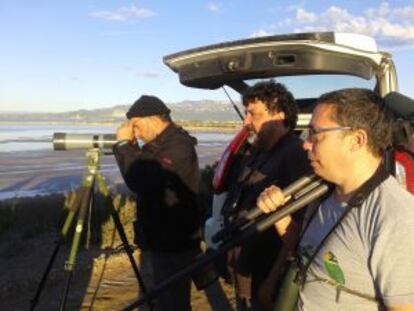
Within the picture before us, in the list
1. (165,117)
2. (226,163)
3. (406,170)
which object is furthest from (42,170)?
(406,170)

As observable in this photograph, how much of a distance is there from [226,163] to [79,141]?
41.8 inches

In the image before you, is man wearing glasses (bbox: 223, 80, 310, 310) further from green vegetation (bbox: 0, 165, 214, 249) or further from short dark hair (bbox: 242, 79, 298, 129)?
green vegetation (bbox: 0, 165, 214, 249)

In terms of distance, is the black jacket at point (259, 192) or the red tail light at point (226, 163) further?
the red tail light at point (226, 163)

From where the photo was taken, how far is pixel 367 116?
82.0 inches

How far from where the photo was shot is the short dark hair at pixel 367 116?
6.81 feet

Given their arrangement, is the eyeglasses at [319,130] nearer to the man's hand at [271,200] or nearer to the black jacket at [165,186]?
the man's hand at [271,200]

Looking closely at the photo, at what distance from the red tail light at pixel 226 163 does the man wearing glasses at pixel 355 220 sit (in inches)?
44.8

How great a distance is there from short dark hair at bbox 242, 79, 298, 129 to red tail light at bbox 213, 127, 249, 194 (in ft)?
0.90

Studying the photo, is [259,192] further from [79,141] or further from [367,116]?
[79,141]

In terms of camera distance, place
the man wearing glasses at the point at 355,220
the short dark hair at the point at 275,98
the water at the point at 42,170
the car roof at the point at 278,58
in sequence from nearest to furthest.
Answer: the man wearing glasses at the point at 355,220 < the car roof at the point at 278,58 < the short dark hair at the point at 275,98 < the water at the point at 42,170

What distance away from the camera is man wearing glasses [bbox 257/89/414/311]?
6.03 ft

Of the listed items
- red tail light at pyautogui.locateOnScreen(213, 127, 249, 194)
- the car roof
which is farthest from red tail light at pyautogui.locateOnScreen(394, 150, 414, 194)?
red tail light at pyautogui.locateOnScreen(213, 127, 249, 194)

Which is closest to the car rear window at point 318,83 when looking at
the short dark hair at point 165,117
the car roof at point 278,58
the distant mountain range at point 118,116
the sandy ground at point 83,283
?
the car roof at point 278,58

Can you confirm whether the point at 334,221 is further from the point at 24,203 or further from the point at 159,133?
the point at 24,203
